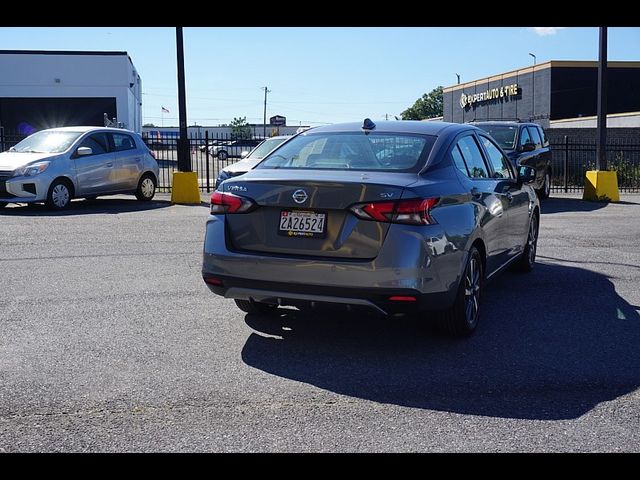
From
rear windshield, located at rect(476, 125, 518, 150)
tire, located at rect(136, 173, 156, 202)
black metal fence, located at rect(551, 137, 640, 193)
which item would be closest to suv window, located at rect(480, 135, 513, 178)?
rear windshield, located at rect(476, 125, 518, 150)

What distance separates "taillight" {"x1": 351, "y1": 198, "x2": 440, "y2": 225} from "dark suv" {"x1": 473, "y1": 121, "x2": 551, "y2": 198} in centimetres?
992

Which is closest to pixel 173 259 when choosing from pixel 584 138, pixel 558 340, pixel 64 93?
pixel 558 340

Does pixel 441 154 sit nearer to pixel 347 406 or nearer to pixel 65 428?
pixel 347 406

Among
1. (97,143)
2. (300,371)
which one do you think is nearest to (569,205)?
(97,143)

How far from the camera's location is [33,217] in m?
13.9

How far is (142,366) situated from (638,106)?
51644 millimetres

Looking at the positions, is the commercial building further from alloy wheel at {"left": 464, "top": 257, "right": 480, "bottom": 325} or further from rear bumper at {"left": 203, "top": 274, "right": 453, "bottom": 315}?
rear bumper at {"left": 203, "top": 274, "right": 453, "bottom": 315}

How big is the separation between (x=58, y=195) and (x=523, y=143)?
9478 mm

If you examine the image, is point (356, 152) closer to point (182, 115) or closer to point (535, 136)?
point (535, 136)

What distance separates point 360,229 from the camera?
5.25m

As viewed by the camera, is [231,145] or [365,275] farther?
[231,145]

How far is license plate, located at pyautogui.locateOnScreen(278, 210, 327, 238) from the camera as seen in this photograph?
17.5ft

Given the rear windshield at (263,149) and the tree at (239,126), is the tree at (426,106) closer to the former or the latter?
the tree at (239,126)
